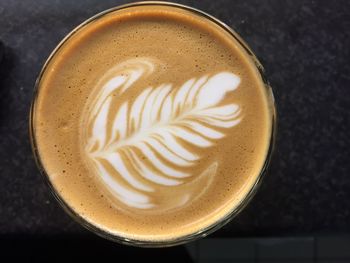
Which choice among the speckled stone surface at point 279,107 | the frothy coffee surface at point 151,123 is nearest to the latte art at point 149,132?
the frothy coffee surface at point 151,123

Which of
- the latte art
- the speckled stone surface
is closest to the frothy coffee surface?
the latte art

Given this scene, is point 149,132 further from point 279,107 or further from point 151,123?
point 279,107

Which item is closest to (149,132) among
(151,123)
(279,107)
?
(151,123)

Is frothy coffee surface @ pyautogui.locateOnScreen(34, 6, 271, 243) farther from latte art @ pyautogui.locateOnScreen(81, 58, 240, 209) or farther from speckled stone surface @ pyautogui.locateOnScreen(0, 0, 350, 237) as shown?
speckled stone surface @ pyautogui.locateOnScreen(0, 0, 350, 237)

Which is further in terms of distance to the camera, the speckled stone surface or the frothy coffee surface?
the speckled stone surface

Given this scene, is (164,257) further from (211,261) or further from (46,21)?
(46,21)

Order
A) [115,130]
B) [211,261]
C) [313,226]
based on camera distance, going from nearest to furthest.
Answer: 1. [115,130]
2. [313,226]
3. [211,261]

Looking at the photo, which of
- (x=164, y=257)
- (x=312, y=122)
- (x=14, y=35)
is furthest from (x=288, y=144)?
(x=14, y=35)
